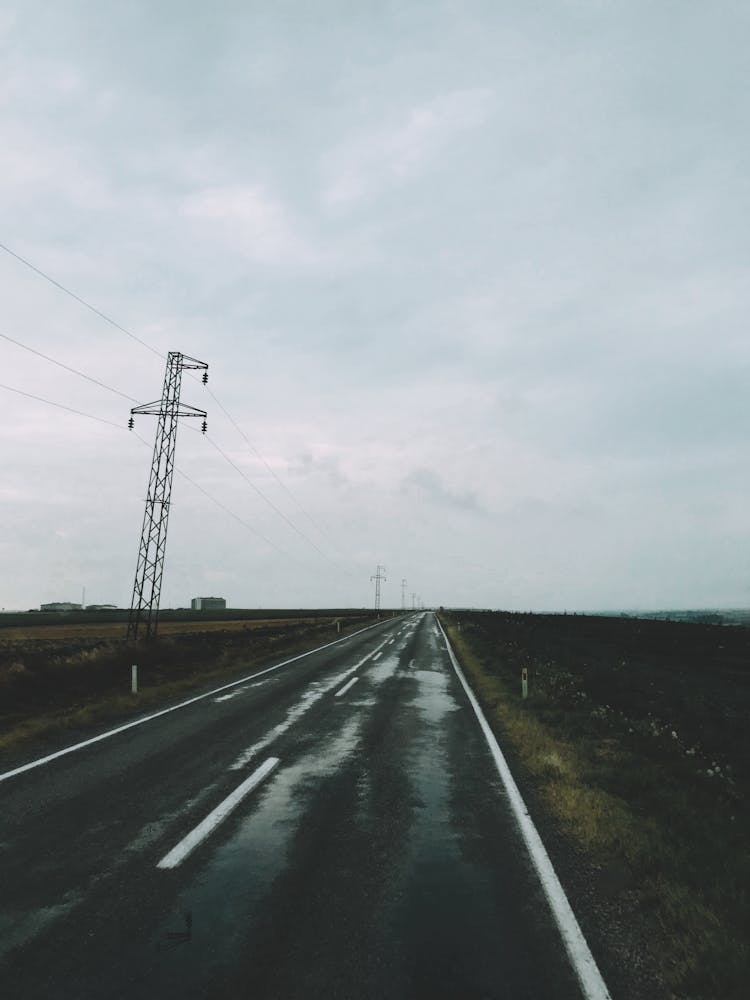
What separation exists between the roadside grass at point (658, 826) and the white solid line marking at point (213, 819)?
3.87 m

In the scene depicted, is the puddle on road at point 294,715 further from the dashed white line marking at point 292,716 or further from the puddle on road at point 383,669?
the puddle on road at point 383,669

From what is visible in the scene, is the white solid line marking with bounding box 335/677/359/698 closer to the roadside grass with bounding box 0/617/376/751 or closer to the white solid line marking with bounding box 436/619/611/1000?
the roadside grass with bounding box 0/617/376/751

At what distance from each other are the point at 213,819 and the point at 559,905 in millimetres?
3794

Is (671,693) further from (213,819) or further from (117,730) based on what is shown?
(213,819)

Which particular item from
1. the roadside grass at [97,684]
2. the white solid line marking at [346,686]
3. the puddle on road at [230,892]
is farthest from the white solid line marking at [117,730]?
the puddle on road at [230,892]

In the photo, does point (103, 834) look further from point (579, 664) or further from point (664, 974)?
point (579, 664)

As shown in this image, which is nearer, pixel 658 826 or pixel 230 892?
pixel 230 892

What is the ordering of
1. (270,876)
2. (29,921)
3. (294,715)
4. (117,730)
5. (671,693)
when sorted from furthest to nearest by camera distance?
(671,693) < (294,715) < (117,730) < (270,876) < (29,921)

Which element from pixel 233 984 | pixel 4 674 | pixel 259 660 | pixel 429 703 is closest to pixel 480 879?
pixel 233 984

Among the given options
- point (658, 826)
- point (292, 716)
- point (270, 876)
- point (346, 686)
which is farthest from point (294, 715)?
point (658, 826)

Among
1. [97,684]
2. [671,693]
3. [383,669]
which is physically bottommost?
[671,693]

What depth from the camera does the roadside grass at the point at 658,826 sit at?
3945 millimetres

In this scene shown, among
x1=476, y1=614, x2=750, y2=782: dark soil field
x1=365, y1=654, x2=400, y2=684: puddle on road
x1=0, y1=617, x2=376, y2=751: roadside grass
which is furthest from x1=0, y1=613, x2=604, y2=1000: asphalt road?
x1=365, y1=654, x2=400, y2=684: puddle on road

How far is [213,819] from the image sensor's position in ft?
20.6
